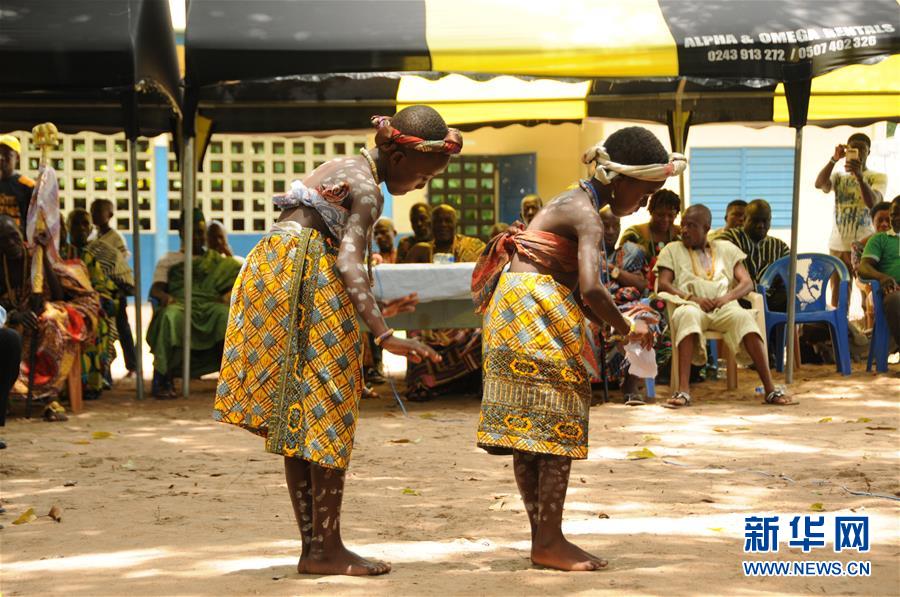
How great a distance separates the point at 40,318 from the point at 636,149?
5449 mm

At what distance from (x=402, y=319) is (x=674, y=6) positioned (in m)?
3.19

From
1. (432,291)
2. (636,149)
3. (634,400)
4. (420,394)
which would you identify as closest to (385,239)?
(420,394)

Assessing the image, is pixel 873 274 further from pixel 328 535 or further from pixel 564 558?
pixel 328 535

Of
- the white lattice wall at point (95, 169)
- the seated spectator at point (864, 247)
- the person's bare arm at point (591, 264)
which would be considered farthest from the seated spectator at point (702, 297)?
the white lattice wall at point (95, 169)

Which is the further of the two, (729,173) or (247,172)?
(729,173)

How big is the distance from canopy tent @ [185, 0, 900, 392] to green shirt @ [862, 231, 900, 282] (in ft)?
3.70

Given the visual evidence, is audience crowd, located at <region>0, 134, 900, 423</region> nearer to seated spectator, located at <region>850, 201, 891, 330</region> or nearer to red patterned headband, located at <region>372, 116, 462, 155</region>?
seated spectator, located at <region>850, 201, 891, 330</region>

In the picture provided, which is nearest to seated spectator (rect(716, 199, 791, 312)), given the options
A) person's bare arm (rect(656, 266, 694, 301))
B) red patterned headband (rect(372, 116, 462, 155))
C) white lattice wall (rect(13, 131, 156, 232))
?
person's bare arm (rect(656, 266, 694, 301))

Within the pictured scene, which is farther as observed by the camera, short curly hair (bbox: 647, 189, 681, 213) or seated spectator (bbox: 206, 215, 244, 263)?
seated spectator (bbox: 206, 215, 244, 263)

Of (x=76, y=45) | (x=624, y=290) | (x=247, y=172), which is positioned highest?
(x=76, y=45)

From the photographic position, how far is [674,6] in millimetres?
9352

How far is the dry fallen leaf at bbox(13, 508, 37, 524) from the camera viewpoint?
5164 millimetres

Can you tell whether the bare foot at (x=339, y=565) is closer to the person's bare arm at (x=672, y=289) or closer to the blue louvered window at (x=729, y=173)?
the person's bare arm at (x=672, y=289)

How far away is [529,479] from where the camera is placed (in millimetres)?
4250
